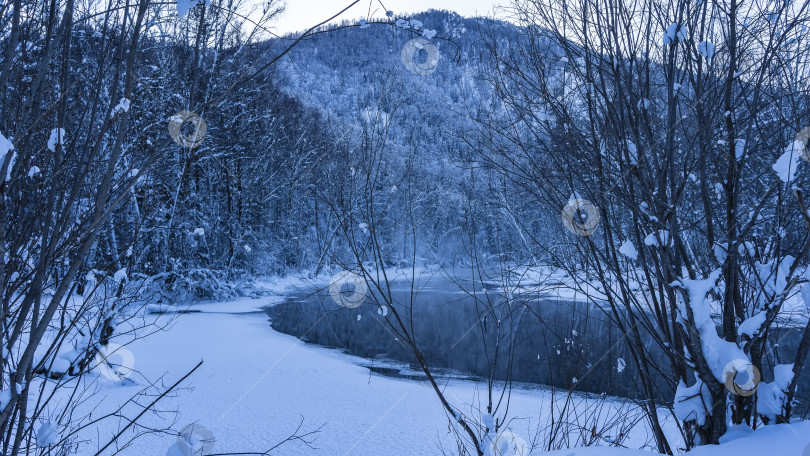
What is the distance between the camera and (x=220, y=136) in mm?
15922

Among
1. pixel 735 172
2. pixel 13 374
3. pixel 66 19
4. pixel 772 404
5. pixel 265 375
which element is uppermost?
pixel 66 19

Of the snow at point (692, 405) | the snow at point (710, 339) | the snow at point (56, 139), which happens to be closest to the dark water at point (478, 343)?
the snow at point (692, 405)

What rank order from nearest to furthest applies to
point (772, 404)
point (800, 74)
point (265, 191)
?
point (772, 404), point (800, 74), point (265, 191)

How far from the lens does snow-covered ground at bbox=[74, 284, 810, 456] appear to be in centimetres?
451

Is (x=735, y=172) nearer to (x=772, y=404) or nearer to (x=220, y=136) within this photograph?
(x=772, y=404)

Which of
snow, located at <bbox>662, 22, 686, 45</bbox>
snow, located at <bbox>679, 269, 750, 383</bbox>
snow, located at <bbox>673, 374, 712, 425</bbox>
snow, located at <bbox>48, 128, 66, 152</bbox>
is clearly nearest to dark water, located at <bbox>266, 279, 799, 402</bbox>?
snow, located at <bbox>673, 374, 712, 425</bbox>

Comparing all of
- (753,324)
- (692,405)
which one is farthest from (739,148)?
(692,405)

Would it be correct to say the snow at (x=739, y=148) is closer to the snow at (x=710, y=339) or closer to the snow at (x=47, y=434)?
the snow at (x=710, y=339)

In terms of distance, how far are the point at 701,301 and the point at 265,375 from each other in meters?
6.04

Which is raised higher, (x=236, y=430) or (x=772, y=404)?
(x=772, y=404)

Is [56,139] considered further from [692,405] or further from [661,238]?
[692,405]

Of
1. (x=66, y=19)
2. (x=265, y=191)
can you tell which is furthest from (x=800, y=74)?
(x=265, y=191)

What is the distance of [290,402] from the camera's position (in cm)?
573

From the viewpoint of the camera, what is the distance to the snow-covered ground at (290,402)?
4.51 m
